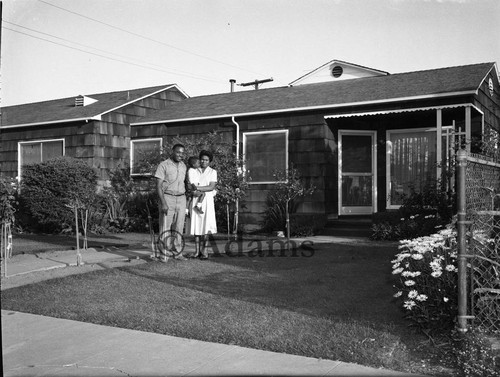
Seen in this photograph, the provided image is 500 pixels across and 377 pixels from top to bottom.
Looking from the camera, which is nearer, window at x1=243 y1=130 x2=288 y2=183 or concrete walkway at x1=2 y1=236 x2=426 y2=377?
concrete walkway at x1=2 y1=236 x2=426 y2=377

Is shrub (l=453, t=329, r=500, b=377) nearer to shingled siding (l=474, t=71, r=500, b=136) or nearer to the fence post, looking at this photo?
the fence post

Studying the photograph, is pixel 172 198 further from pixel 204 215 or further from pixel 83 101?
pixel 83 101

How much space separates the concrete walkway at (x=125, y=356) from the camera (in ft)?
12.1

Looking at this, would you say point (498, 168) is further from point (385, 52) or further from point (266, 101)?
point (266, 101)

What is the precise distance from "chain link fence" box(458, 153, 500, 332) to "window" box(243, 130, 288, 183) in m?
8.85

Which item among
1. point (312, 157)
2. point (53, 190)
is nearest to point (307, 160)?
point (312, 157)

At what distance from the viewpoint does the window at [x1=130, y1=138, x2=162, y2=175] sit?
16.1m

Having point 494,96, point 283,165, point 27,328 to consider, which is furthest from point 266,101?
point 27,328

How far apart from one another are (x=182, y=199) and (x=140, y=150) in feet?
28.4

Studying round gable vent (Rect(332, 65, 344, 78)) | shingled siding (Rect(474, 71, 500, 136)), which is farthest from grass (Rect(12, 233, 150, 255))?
shingled siding (Rect(474, 71, 500, 136))

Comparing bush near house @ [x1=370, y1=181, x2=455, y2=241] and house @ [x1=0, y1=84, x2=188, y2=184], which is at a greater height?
house @ [x1=0, y1=84, x2=188, y2=184]

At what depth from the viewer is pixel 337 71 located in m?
17.4

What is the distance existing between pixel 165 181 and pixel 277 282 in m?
2.70

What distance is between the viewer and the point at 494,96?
1446 cm
